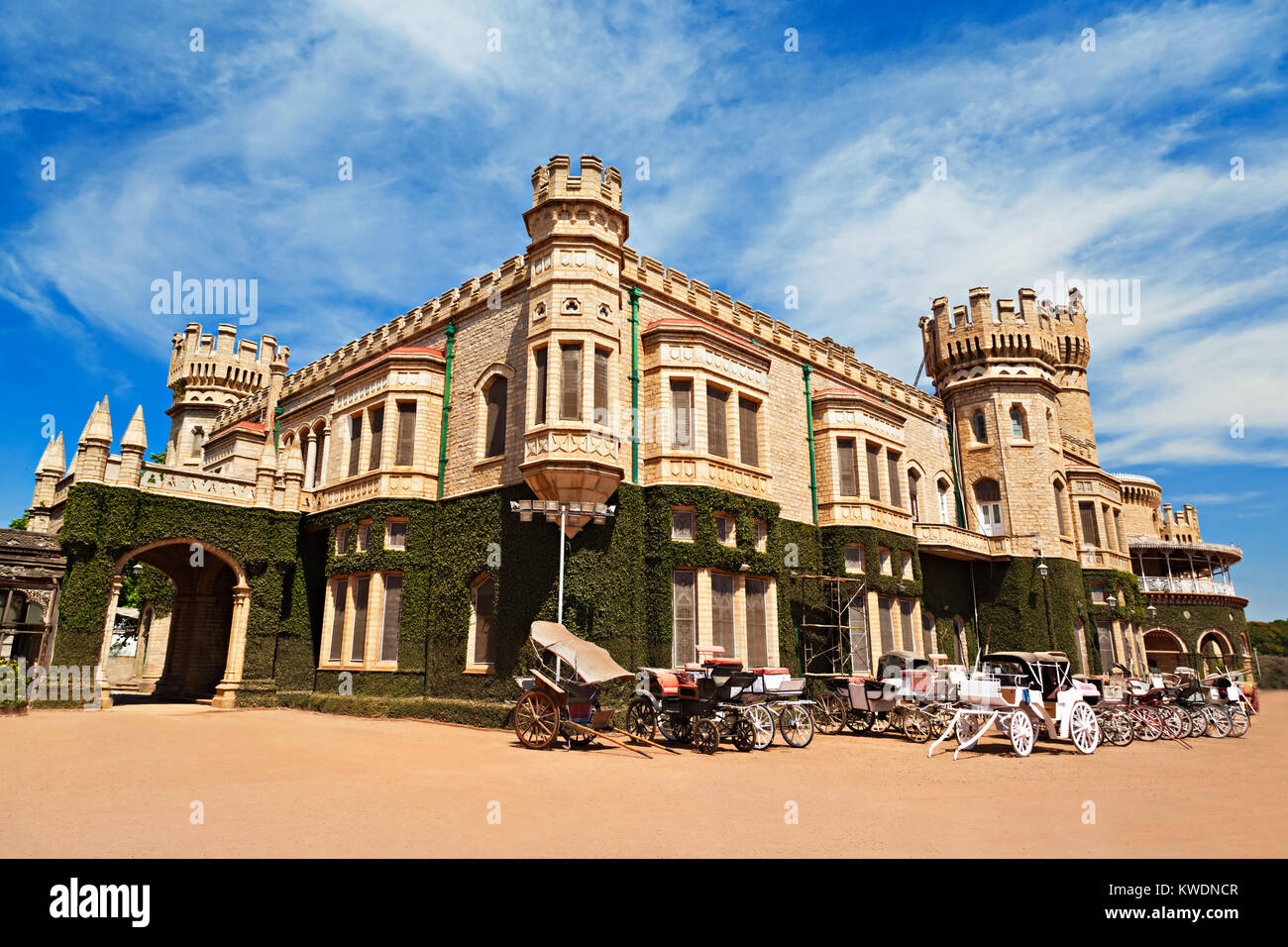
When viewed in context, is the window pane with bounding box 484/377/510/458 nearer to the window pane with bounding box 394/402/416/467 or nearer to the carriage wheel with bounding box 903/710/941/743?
the window pane with bounding box 394/402/416/467

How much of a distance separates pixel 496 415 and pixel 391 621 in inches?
270

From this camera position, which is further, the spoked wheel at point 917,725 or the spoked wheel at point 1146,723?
the spoked wheel at point 1146,723

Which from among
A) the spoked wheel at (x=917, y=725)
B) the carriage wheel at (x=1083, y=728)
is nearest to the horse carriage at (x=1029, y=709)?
the carriage wheel at (x=1083, y=728)

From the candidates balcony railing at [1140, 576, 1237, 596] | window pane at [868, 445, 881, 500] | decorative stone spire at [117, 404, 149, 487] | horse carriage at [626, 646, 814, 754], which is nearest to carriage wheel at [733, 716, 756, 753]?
horse carriage at [626, 646, 814, 754]

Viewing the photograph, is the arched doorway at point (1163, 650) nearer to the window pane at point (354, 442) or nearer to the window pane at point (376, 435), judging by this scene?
the window pane at point (376, 435)

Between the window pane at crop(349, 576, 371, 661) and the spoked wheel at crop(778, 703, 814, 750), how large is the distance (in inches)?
513

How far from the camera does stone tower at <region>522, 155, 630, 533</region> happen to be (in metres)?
18.8

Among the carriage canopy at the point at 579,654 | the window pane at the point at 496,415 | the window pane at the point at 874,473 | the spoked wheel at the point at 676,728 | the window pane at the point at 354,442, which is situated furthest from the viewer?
the window pane at the point at 874,473

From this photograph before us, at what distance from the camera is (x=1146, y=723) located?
17.5 meters

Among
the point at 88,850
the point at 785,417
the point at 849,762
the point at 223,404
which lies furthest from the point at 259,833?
the point at 223,404

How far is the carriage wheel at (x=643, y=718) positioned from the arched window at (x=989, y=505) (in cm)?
2273

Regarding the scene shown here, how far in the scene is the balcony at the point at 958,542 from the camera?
28562mm

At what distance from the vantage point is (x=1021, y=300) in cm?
3522

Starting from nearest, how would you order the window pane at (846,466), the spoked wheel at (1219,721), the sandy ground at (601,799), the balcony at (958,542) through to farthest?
1. the sandy ground at (601,799)
2. the spoked wheel at (1219,721)
3. the window pane at (846,466)
4. the balcony at (958,542)
